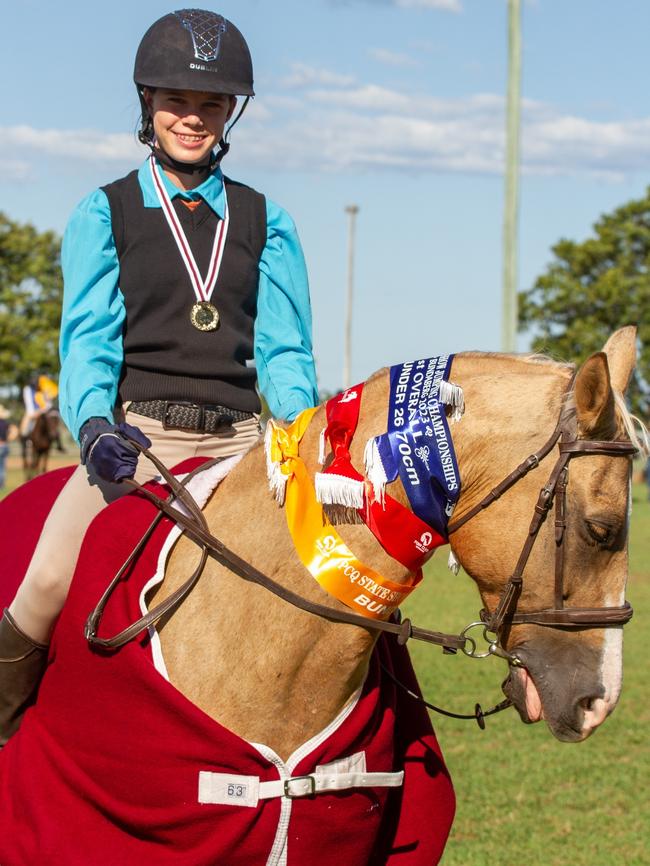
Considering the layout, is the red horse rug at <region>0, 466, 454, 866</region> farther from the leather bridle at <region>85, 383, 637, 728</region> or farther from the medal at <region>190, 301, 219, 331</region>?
the medal at <region>190, 301, 219, 331</region>

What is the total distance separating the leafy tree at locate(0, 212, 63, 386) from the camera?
155 ft

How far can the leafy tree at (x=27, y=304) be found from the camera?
47094mm

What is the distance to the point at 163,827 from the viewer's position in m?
3.37

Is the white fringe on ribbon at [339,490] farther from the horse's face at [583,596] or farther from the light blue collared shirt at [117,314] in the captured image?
the light blue collared shirt at [117,314]

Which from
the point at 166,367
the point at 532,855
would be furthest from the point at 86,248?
the point at 532,855

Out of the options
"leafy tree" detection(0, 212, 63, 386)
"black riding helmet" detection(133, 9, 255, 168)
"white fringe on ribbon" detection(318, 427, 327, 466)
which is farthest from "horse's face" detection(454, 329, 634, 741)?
"leafy tree" detection(0, 212, 63, 386)

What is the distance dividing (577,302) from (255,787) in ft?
129

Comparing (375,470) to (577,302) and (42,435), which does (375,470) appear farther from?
(577,302)

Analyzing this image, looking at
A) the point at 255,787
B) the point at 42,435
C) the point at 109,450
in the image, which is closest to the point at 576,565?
the point at 255,787

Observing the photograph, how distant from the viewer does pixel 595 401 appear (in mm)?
3086

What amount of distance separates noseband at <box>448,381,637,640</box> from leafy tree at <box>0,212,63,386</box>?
43.9 meters

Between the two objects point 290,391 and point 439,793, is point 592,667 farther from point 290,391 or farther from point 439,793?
point 290,391

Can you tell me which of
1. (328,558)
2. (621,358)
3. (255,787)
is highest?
(621,358)

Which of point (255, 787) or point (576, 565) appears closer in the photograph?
point (576, 565)
